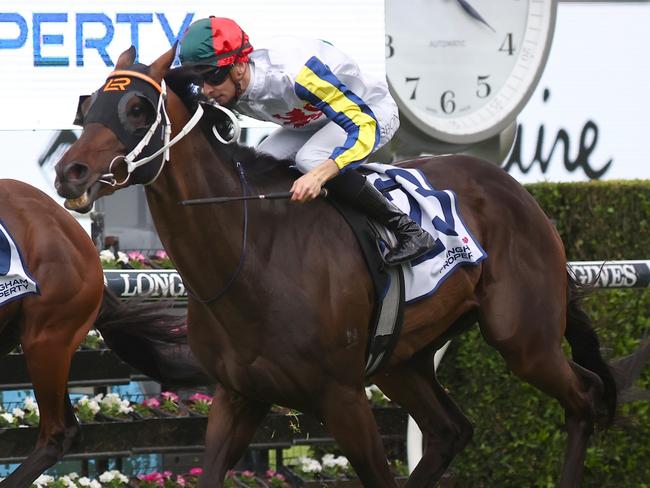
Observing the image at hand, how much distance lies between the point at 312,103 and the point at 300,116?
0.68ft

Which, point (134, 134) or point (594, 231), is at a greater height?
point (134, 134)

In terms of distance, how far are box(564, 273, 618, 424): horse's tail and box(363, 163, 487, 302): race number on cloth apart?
0.71 metres

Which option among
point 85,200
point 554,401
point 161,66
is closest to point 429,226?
point 161,66

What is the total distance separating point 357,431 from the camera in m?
4.07

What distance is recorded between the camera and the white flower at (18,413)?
220 inches

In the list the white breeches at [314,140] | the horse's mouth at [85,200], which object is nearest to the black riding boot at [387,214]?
the white breeches at [314,140]

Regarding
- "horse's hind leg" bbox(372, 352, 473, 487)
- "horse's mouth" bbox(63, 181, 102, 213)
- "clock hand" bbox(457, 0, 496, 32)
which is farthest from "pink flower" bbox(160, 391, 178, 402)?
"clock hand" bbox(457, 0, 496, 32)

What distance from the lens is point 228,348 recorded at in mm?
4016

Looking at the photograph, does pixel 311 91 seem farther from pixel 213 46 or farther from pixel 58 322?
pixel 58 322

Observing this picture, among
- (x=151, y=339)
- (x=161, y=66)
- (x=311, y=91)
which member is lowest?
(x=151, y=339)

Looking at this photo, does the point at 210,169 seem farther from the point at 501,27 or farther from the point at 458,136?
the point at 501,27

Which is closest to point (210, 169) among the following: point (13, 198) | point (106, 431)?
point (13, 198)

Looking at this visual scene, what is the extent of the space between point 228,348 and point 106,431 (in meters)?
1.75

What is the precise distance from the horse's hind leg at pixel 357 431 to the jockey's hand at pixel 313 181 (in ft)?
2.02
